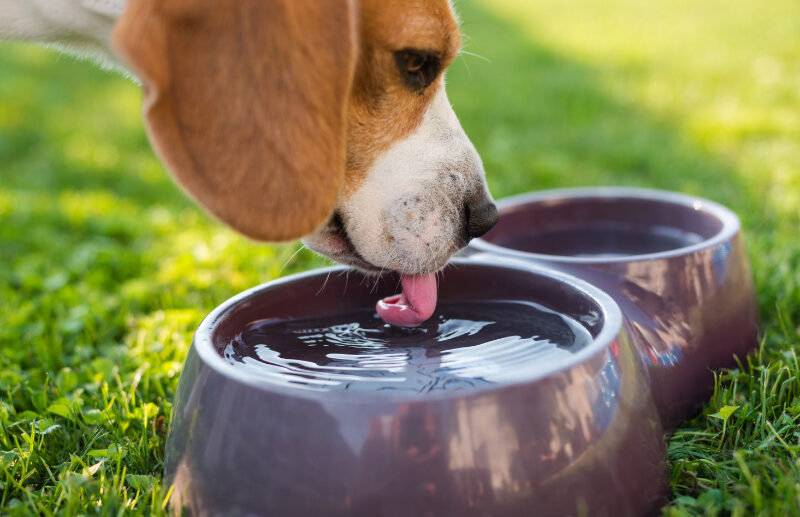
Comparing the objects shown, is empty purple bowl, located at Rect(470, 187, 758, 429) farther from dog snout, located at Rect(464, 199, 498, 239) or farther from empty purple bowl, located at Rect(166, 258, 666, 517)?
empty purple bowl, located at Rect(166, 258, 666, 517)

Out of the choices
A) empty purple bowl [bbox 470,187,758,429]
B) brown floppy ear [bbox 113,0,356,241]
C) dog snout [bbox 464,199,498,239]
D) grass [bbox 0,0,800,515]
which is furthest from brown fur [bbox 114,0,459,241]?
empty purple bowl [bbox 470,187,758,429]

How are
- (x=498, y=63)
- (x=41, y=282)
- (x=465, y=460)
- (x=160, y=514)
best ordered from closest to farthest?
(x=465, y=460) < (x=160, y=514) < (x=41, y=282) < (x=498, y=63)

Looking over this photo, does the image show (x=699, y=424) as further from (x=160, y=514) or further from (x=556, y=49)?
(x=556, y=49)

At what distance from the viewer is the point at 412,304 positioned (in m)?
1.93

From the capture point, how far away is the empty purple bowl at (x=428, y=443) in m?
1.32

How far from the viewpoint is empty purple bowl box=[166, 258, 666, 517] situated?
1321 millimetres

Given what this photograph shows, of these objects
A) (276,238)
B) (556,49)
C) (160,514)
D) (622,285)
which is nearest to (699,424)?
(622,285)

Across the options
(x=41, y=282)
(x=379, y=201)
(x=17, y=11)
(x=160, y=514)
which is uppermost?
(x=17, y=11)

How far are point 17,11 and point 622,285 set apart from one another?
5.09 ft

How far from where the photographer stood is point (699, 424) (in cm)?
190

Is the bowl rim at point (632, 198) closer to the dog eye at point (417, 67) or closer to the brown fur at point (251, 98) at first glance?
the dog eye at point (417, 67)

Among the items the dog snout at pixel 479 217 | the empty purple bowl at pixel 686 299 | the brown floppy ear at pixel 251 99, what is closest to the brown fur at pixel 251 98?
the brown floppy ear at pixel 251 99

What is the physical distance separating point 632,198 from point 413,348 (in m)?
1.08

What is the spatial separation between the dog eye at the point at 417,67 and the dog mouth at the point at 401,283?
0.35 meters
